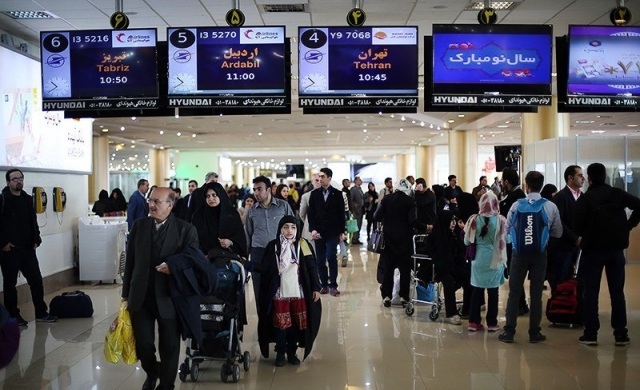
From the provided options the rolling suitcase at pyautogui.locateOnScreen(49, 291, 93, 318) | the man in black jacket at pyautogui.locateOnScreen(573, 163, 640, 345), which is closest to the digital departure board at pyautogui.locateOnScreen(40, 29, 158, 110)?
the rolling suitcase at pyautogui.locateOnScreen(49, 291, 93, 318)

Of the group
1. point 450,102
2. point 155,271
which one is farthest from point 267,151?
point 155,271

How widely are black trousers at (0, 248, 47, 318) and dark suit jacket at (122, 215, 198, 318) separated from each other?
434cm

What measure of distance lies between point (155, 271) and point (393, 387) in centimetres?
219

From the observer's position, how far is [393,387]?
243 inches

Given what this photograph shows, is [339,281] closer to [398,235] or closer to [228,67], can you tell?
[398,235]

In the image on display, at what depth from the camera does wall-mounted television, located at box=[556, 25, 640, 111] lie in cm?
884

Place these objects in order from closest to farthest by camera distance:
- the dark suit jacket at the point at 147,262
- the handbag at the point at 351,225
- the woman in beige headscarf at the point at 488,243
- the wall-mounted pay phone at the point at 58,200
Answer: the dark suit jacket at the point at 147,262 < the woman in beige headscarf at the point at 488,243 < the wall-mounted pay phone at the point at 58,200 < the handbag at the point at 351,225

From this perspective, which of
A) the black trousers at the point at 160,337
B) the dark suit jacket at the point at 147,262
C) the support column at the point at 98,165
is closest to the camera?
the dark suit jacket at the point at 147,262

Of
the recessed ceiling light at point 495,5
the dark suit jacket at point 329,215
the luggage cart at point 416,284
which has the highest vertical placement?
the recessed ceiling light at point 495,5

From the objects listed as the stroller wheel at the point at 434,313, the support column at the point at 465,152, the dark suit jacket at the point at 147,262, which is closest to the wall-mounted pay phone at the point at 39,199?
the stroller wheel at the point at 434,313

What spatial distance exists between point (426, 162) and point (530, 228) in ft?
121

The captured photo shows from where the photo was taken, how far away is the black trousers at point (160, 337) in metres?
5.41

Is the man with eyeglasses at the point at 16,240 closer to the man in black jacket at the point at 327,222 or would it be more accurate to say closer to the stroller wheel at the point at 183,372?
the stroller wheel at the point at 183,372

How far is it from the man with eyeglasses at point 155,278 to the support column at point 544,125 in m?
14.1
